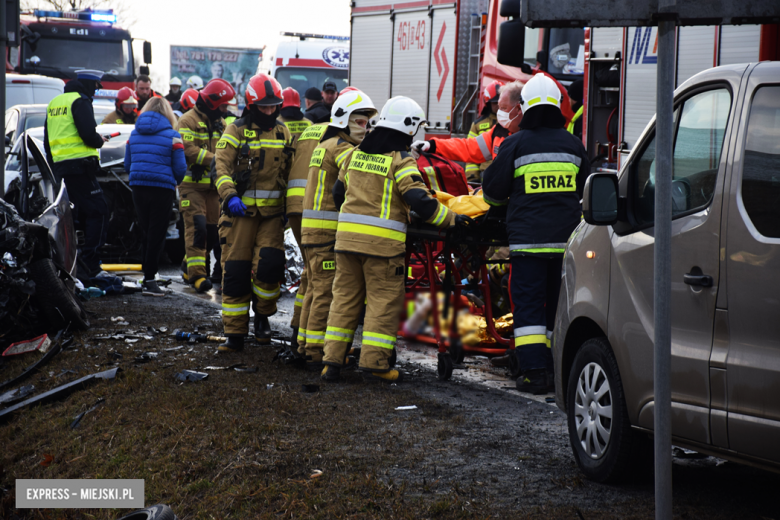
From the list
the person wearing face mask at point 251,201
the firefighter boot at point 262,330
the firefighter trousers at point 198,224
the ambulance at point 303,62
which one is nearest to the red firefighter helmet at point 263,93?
the person wearing face mask at point 251,201

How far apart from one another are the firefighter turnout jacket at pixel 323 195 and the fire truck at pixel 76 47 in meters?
15.0

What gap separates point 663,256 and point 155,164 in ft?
25.2

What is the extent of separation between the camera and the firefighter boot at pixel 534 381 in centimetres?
573

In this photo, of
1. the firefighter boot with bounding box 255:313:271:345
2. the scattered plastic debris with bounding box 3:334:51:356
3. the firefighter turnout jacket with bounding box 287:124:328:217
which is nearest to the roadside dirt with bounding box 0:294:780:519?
the scattered plastic debris with bounding box 3:334:51:356

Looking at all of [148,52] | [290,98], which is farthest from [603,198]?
[148,52]

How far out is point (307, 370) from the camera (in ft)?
21.6

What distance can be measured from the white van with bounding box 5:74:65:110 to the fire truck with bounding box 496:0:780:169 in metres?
11.5

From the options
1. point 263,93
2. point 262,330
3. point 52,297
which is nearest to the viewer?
point 263,93

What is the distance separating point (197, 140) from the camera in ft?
32.0

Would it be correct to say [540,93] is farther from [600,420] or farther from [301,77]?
[301,77]

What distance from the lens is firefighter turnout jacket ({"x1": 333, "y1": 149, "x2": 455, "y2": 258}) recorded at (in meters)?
5.90

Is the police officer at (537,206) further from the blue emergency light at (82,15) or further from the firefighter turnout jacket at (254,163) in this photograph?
the blue emergency light at (82,15)

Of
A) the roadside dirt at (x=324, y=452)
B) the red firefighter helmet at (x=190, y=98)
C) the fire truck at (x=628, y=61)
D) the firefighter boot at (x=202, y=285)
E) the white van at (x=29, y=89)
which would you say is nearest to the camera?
the roadside dirt at (x=324, y=452)

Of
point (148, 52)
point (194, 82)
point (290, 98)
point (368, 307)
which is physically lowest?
point (368, 307)
